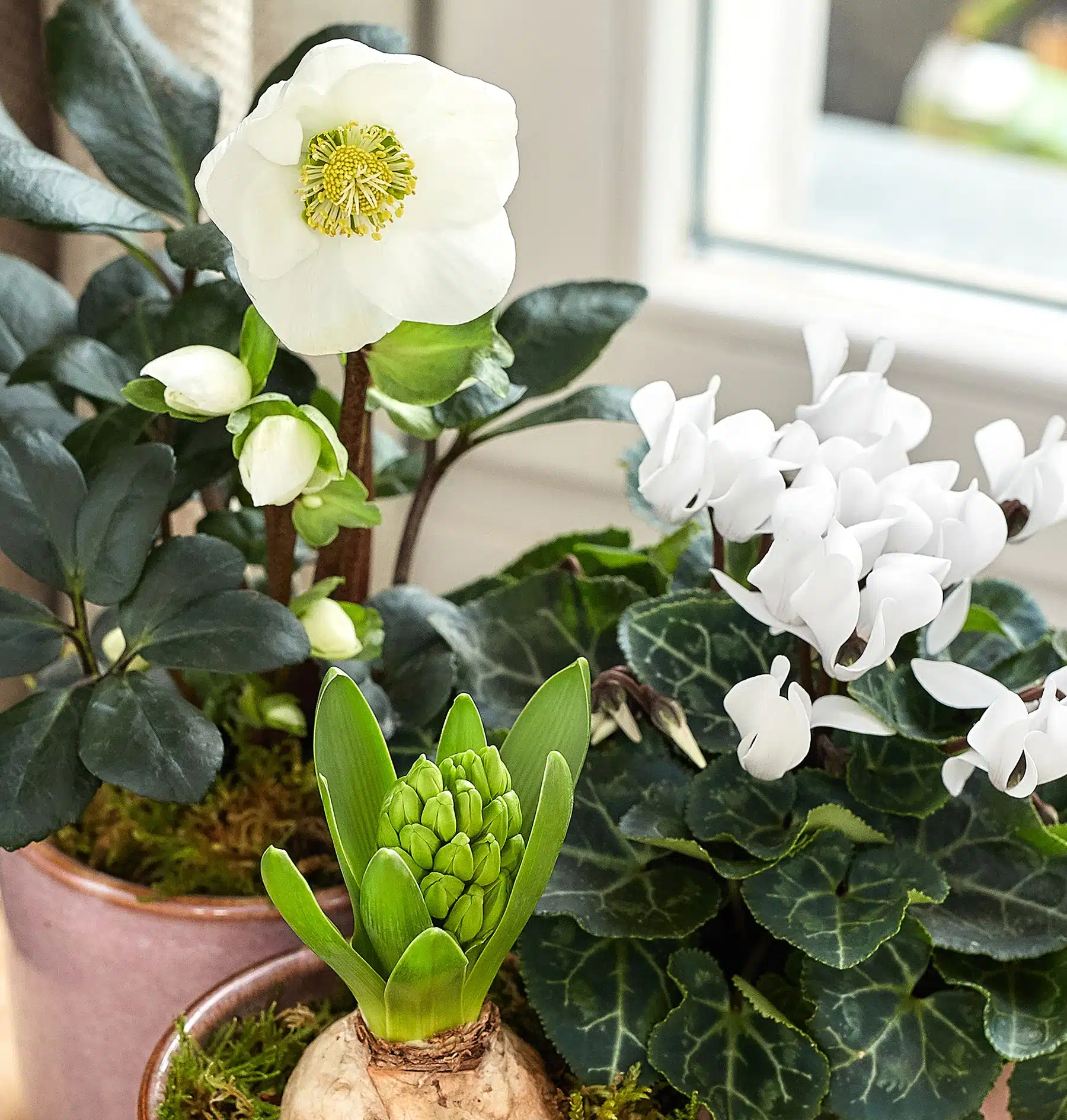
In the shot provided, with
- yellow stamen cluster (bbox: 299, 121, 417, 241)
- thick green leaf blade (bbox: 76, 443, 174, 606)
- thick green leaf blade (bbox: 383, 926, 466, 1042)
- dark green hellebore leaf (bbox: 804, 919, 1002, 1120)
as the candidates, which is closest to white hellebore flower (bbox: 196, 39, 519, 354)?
yellow stamen cluster (bbox: 299, 121, 417, 241)

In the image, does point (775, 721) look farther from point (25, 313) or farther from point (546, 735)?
point (25, 313)

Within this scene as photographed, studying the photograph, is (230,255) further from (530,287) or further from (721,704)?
(530,287)

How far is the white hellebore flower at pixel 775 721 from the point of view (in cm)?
54

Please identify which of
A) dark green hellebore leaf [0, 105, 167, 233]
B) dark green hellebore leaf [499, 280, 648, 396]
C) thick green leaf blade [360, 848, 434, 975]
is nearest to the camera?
thick green leaf blade [360, 848, 434, 975]

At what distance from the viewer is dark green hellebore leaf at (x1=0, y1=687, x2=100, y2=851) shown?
1.77 ft

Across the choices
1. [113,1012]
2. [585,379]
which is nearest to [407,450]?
[585,379]

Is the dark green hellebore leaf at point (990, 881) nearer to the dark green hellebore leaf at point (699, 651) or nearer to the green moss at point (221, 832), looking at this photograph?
the dark green hellebore leaf at point (699, 651)

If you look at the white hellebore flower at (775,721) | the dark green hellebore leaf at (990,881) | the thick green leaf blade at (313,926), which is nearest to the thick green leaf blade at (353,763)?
the thick green leaf blade at (313,926)

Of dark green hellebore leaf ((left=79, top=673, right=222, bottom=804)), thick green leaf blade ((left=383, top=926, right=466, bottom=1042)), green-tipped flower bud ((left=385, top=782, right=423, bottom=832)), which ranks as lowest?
thick green leaf blade ((left=383, top=926, right=466, bottom=1042))

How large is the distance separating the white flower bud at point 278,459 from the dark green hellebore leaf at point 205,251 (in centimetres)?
6

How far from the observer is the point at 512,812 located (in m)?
0.48

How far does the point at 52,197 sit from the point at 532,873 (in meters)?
0.33

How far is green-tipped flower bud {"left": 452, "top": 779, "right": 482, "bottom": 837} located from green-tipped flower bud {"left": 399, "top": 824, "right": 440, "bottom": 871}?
0.01 meters

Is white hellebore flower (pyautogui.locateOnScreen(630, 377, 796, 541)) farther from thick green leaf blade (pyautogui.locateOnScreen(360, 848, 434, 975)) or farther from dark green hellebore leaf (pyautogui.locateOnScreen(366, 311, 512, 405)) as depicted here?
thick green leaf blade (pyautogui.locateOnScreen(360, 848, 434, 975))
